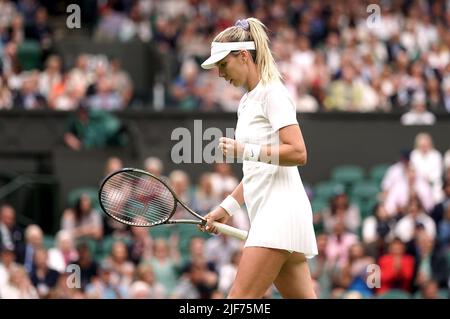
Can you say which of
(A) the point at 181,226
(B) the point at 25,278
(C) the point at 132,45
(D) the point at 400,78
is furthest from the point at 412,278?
(C) the point at 132,45

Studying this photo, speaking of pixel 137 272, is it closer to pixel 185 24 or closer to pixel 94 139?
pixel 94 139

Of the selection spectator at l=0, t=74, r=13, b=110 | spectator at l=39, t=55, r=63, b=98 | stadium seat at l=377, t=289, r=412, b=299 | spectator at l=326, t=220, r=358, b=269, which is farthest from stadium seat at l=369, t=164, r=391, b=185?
spectator at l=0, t=74, r=13, b=110

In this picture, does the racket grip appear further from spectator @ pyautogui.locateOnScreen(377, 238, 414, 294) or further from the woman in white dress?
spectator @ pyautogui.locateOnScreen(377, 238, 414, 294)

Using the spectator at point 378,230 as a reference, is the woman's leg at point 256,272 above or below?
above

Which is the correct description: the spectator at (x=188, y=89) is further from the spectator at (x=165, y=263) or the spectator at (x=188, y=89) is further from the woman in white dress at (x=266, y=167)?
the woman in white dress at (x=266, y=167)

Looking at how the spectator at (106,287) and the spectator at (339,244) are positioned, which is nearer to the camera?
the spectator at (106,287)

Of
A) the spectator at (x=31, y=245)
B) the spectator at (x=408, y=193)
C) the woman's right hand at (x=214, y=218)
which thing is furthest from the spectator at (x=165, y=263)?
the woman's right hand at (x=214, y=218)

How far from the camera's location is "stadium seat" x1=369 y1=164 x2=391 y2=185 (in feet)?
46.3

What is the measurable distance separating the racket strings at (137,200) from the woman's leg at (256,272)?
72 cm

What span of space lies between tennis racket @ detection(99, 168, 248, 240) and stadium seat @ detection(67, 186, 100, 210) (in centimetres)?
594

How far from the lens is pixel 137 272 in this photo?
11797 millimetres

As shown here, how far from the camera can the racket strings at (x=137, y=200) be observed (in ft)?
23.2

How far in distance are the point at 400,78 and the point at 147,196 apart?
8.90 meters

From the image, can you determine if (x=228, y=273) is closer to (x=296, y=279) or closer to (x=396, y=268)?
(x=396, y=268)
